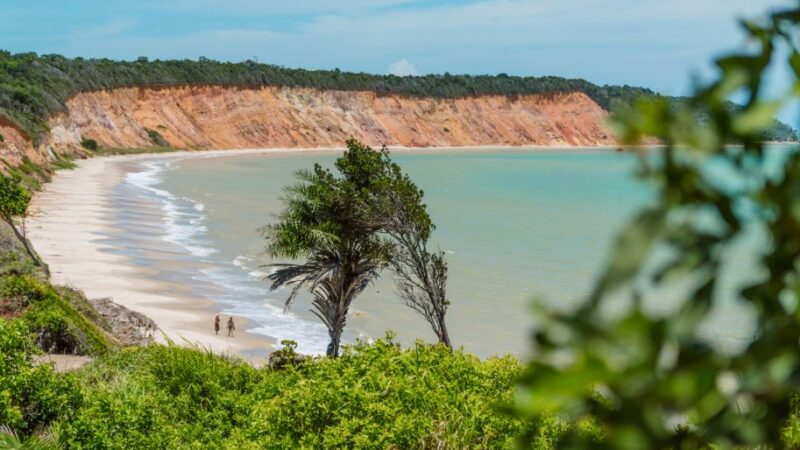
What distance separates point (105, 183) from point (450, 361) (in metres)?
55.9

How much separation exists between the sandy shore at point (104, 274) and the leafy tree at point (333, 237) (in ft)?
7.20

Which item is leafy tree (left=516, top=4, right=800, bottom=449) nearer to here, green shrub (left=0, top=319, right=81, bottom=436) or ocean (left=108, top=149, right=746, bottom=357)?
ocean (left=108, top=149, right=746, bottom=357)

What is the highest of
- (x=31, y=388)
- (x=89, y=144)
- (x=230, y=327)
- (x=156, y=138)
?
(x=31, y=388)

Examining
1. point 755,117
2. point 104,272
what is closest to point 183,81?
point 104,272

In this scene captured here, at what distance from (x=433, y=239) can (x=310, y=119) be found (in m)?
86.7

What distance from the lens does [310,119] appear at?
13300cm

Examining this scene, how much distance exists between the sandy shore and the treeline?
11.7 metres

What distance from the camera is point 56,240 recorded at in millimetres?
36156

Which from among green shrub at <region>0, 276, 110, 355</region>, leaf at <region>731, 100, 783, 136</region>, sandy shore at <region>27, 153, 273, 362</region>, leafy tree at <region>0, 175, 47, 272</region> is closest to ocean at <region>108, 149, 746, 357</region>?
leaf at <region>731, 100, 783, 136</region>

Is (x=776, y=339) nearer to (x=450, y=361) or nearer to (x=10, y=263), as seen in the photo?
(x=450, y=361)

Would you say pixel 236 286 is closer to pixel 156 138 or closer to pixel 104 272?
pixel 104 272

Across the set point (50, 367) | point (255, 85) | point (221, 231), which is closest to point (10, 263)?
point (50, 367)

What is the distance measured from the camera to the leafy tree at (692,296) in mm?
961

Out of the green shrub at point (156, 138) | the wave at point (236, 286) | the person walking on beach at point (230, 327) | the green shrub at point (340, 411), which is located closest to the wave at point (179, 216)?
the wave at point (236, 286)
